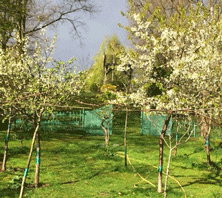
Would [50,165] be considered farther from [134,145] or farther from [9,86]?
[134,145]

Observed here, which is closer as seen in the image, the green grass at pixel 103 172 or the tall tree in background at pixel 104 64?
the green grass at pixel 103 172

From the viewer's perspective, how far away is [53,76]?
10.0 m

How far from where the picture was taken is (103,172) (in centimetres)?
1200

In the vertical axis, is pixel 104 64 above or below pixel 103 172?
above

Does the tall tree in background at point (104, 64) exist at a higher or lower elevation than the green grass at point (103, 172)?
higher

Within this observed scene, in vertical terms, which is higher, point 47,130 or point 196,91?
point 196,91

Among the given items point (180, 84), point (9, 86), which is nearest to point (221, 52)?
point (180, 84)

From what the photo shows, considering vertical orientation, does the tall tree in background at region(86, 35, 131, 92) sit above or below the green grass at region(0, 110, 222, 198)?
above

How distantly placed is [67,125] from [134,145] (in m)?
8.22

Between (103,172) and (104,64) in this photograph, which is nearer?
(103,172)

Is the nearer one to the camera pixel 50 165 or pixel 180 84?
pixel 180 84

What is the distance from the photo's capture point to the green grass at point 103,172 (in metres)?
9.51

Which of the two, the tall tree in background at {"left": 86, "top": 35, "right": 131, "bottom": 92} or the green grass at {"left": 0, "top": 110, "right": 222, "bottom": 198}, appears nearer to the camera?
the green grass at {"left": 0, "top": 110, "right": 222, "bottom": 198}

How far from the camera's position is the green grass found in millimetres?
9508
